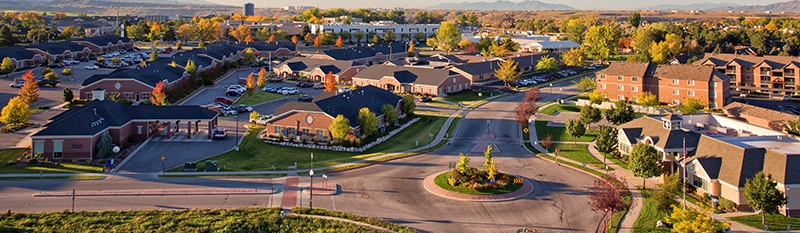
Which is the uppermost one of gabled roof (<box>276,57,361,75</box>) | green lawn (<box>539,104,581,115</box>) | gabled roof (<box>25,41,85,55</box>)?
gabled roof (<box>25,41,85,55</box>)

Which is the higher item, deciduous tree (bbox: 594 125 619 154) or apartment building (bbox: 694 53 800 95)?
apartment building (bbox: 694 53 800 95)

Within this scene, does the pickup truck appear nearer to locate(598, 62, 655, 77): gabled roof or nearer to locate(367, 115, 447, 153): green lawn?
locate(367, 115, 447, 153): green lawn

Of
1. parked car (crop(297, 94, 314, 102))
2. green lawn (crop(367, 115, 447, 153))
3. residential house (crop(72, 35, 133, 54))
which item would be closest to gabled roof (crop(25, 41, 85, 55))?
residential house (crop(72, 35, 133, 54))

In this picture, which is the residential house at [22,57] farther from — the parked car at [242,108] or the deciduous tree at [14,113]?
the parked car at [242,108]

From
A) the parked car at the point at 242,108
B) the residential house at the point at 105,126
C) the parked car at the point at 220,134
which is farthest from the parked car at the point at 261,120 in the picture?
the parked car at the point at 220,134

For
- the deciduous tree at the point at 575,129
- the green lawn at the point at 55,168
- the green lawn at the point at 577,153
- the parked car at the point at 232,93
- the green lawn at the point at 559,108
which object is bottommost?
the green lawn at the point at 55,168

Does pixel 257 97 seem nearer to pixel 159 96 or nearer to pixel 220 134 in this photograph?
pixel 159 96
